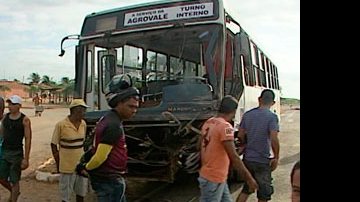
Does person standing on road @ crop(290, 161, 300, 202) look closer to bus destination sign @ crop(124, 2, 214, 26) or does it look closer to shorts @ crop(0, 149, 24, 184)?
shorts @ crop(0, 149, 24, 184)

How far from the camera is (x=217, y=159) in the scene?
15.7 feet

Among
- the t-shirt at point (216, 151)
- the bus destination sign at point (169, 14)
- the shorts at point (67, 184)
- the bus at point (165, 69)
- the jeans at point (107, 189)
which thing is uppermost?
the bus destination sign at point (169, 14)

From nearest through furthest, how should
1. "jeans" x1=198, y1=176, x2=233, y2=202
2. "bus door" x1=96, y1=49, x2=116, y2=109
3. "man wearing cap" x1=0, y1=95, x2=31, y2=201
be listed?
"jeans" x1=198, y1=176, x2=233, y2=202 → "man wearing cap" x1=0, y1=95, x2=31, y2=201 → "bus door" x1=96, y1=49, x2=116, y2=109

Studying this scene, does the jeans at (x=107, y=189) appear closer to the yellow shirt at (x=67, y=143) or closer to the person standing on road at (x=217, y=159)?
the person standing on road at (x=217, y=159)

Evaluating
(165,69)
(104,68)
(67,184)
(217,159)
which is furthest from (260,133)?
(104,68)

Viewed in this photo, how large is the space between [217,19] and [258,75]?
3470 millimetres

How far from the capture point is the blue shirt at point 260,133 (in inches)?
223

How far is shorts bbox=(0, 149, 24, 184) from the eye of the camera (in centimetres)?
606

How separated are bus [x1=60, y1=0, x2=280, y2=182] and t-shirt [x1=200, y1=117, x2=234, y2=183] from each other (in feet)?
5.27

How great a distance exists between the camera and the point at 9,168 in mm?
6160

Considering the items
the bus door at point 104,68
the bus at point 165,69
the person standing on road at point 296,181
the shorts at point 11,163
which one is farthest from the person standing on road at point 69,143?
the person standing on road at point 296,181

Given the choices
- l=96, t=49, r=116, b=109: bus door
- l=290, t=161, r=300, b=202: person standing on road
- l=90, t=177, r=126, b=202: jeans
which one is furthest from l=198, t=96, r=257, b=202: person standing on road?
l=96, t=49, r=116, b=109: bus door
